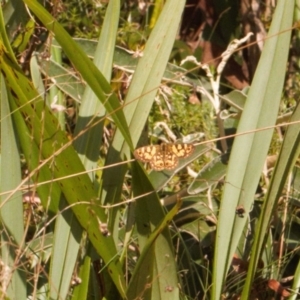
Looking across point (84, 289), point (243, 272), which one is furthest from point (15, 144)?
point (243, 272)

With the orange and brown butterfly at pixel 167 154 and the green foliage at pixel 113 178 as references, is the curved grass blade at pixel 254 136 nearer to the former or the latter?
the green foliage at pixel 113 178

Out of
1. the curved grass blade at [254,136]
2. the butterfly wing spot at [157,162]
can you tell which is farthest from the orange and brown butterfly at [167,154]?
the curved grass blade at [254,136]

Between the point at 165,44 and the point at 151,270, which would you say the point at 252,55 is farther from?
the point at 151,270

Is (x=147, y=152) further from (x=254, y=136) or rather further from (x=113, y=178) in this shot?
(x=254, y=136)

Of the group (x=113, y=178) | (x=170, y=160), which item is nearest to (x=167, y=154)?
(x=170, y=160)

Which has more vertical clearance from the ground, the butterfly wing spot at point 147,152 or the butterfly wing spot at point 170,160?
the butterfly wing spot at point 147,152

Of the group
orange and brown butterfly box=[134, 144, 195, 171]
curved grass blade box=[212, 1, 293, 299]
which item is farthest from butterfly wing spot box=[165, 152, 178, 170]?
curved grass blade box=[212, 1, 293, 299]

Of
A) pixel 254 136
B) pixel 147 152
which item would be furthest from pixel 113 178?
pixel 254 136

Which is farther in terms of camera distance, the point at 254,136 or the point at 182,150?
the point at 182,150

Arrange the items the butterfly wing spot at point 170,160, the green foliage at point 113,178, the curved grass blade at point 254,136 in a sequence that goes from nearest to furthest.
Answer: the green foliage at point 113,178 → the curved grass blade at point 254,136 → the butterfly wing spot at point 170,160

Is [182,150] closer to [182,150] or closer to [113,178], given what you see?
[182,150]

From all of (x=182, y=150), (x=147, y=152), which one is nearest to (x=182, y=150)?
(x=182, y=150)

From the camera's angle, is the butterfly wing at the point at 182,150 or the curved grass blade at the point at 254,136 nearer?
the curved grass blade at the point at 254,136

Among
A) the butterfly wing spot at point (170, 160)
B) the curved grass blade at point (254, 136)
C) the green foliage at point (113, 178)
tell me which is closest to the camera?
the green foliage at point (113, 178)
